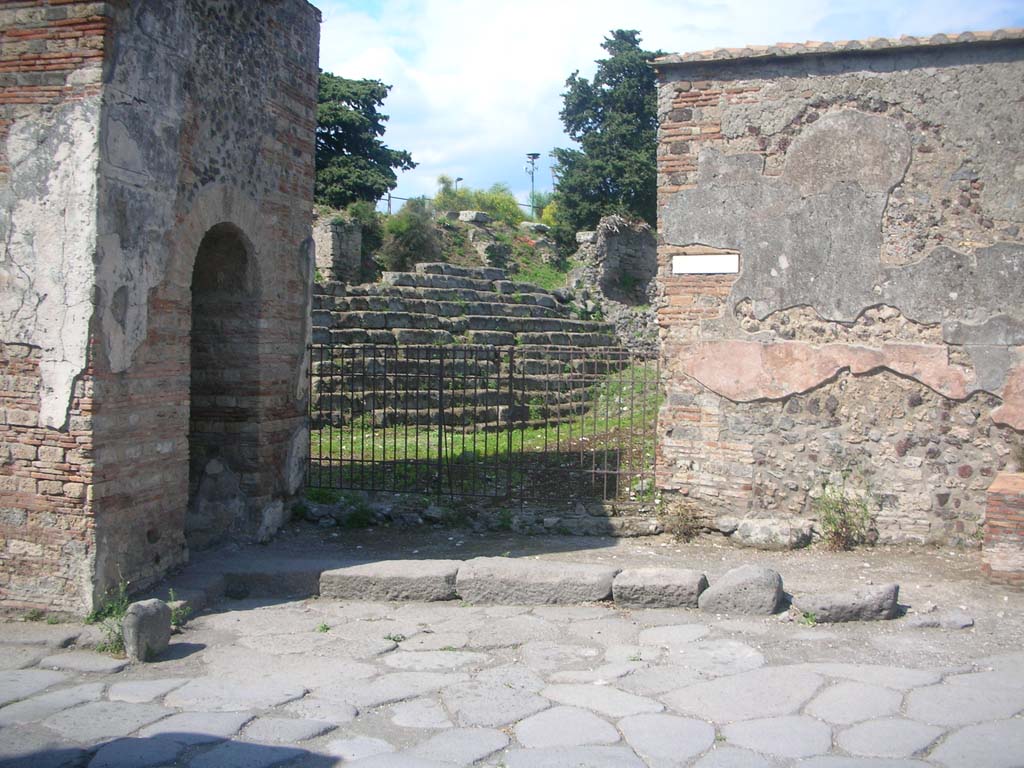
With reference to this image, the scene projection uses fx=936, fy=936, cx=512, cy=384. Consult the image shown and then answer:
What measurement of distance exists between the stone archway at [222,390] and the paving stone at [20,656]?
6.93 ft

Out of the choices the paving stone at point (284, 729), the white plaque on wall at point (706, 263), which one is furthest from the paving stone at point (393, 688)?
the white plaque on wall at point (706, 263)

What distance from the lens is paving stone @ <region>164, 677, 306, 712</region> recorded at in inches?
179

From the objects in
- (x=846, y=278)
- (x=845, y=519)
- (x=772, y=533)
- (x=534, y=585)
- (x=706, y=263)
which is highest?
(x=706, y=263)

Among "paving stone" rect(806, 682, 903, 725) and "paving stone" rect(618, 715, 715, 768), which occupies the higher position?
"paving stone" rect(806, 682, 903, 725)

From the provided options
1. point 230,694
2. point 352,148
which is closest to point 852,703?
point 230,694

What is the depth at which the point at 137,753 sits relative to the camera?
13.0ft

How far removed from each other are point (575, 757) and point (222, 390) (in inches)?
190

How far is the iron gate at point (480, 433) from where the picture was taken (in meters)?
9.13

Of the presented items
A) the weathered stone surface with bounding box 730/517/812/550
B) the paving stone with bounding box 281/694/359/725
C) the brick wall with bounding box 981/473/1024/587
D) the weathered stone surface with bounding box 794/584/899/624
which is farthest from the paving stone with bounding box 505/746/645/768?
the weathered stone surface with bounding box 730/517/812/550

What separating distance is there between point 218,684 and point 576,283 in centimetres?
1799

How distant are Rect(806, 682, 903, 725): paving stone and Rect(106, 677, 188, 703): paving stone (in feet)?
10.5

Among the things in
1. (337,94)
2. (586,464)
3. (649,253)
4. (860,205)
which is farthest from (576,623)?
(337,94)

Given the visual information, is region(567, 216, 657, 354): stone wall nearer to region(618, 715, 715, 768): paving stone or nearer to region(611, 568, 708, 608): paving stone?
region(611, 568, 708, 608): paving stone

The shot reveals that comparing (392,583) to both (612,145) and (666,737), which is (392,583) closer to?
(666,737)
